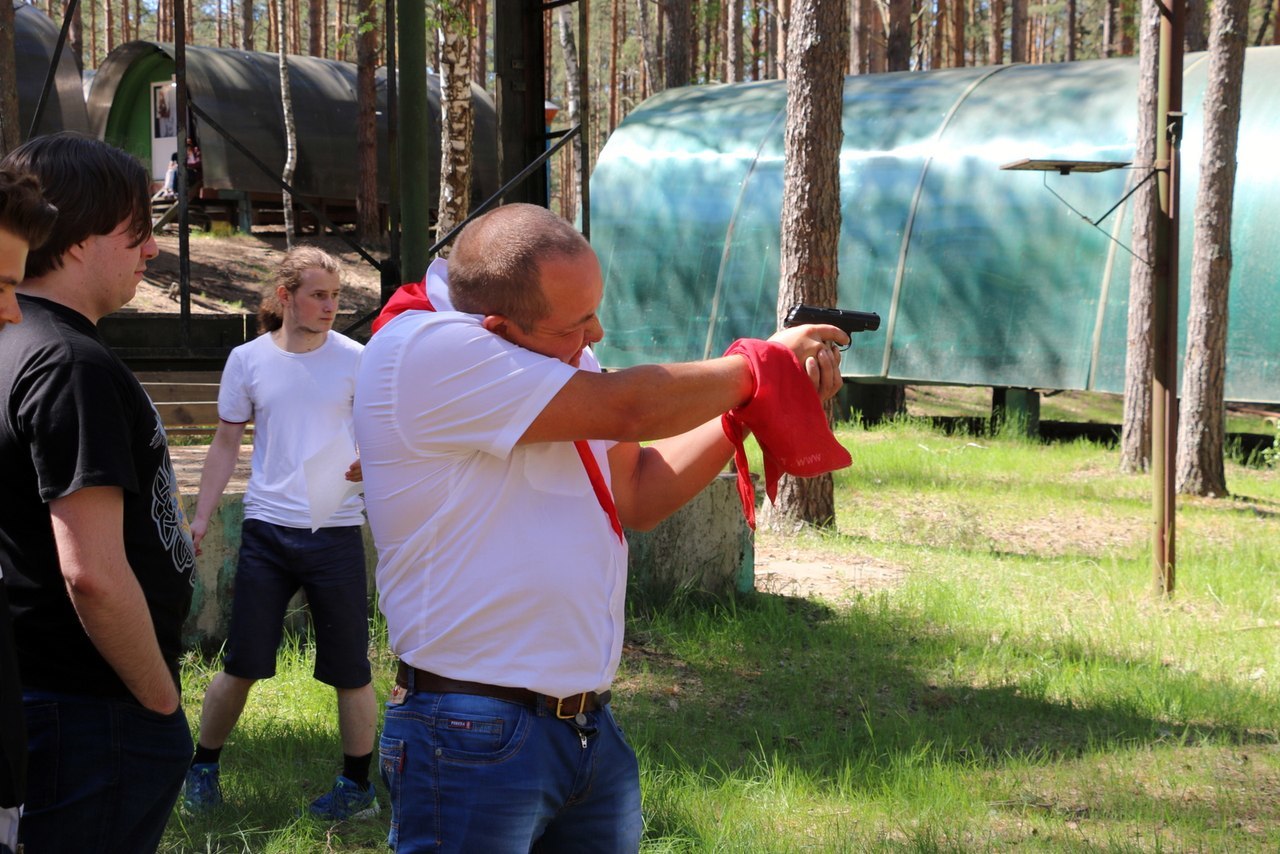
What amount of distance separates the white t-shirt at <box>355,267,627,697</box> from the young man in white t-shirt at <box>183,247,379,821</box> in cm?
201

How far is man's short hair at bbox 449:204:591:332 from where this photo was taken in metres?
2.11

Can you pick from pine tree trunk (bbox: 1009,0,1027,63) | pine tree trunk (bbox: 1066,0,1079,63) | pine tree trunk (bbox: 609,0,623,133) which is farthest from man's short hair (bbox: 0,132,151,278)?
pine tree trunk (bbox: 609,0,623,133)

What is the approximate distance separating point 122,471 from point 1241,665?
549cm

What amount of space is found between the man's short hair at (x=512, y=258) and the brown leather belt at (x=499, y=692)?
1.96 ft

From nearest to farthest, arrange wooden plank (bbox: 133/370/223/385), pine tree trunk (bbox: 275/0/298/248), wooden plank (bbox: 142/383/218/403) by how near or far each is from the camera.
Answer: wooden plank (bbox: 142/383/218/403) → wooden plank (bbox: 133/370/223/385) → pine tree trunk (bbox: 275/0/298/248)

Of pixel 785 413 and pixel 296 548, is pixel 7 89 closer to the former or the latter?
pixel 296 548

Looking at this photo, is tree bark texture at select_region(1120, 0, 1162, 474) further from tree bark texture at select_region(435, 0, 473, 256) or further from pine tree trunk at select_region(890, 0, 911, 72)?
pine tree trunk at select_region(890, 0, 911, 72)

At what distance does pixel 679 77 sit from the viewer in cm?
2044

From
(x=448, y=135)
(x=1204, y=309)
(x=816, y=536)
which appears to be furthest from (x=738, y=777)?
(x=1204, y=309)

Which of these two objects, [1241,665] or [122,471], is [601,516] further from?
[1241,665]

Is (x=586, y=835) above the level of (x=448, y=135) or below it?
below

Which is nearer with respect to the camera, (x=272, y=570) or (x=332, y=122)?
(x=272, y=570)

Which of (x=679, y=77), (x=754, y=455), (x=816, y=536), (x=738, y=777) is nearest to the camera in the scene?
(x=738, y=777)

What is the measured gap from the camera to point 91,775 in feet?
7.03
